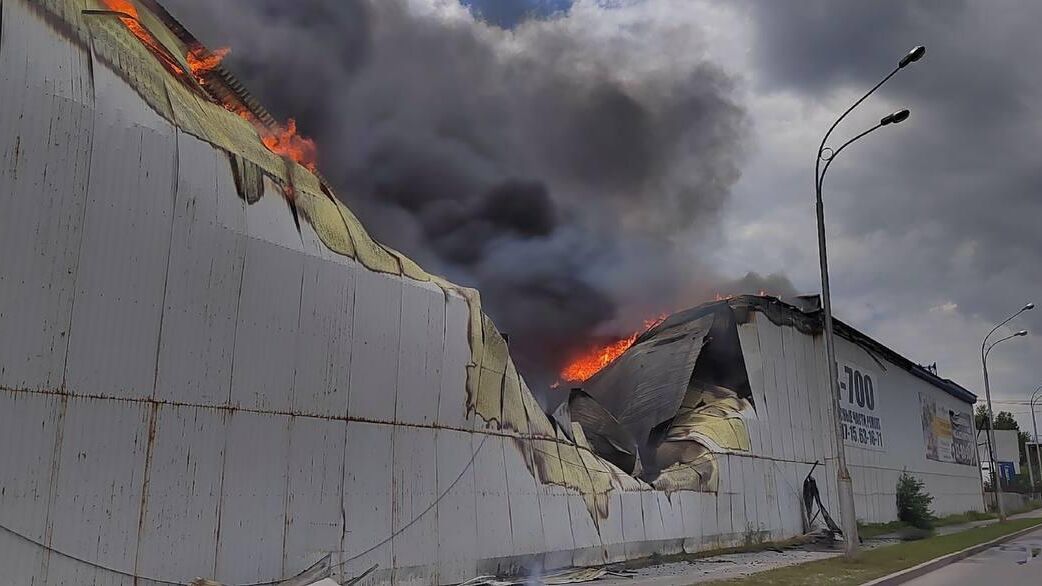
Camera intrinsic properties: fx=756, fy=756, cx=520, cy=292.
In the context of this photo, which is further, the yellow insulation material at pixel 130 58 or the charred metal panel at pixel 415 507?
the charred metal panel at pixel 415 507

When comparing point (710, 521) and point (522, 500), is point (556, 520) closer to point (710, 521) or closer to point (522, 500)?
point (522, 500)

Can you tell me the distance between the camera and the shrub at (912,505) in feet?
94.7

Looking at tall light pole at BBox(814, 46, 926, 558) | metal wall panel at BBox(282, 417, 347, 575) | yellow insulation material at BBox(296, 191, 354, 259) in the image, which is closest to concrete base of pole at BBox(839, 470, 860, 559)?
tall light pole at BBox(814, 46, 926, 558)

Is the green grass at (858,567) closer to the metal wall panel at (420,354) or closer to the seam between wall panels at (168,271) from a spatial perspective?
the metal wall panel at (420,354)

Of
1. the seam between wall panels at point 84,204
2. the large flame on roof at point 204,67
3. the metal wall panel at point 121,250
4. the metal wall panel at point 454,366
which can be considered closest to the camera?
the seam between wall panels at point 84,204

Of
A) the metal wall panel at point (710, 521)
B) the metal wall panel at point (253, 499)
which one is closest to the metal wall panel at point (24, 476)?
the metal wall panel at point (253, 499)

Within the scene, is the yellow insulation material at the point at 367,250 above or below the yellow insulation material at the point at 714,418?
above

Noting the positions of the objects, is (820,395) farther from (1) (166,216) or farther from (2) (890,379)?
(1) (166,216)

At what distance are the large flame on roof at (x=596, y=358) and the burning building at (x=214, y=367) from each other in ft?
32.8

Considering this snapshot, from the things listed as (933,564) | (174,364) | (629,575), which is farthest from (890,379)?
(174,364)

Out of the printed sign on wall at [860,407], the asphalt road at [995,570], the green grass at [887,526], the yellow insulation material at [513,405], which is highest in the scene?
the printed sign on wall at [860,407]

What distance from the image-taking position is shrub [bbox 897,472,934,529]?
28875 millimetres

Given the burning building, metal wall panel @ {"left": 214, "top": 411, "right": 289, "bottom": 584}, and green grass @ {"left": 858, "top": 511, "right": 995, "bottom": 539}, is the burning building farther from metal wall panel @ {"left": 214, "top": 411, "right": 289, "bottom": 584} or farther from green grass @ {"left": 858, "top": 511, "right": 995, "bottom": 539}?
green grass @ {"left": 858, "top": 511, "right": 995, "bottom": 539}

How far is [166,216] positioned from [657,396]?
51.2 feet
